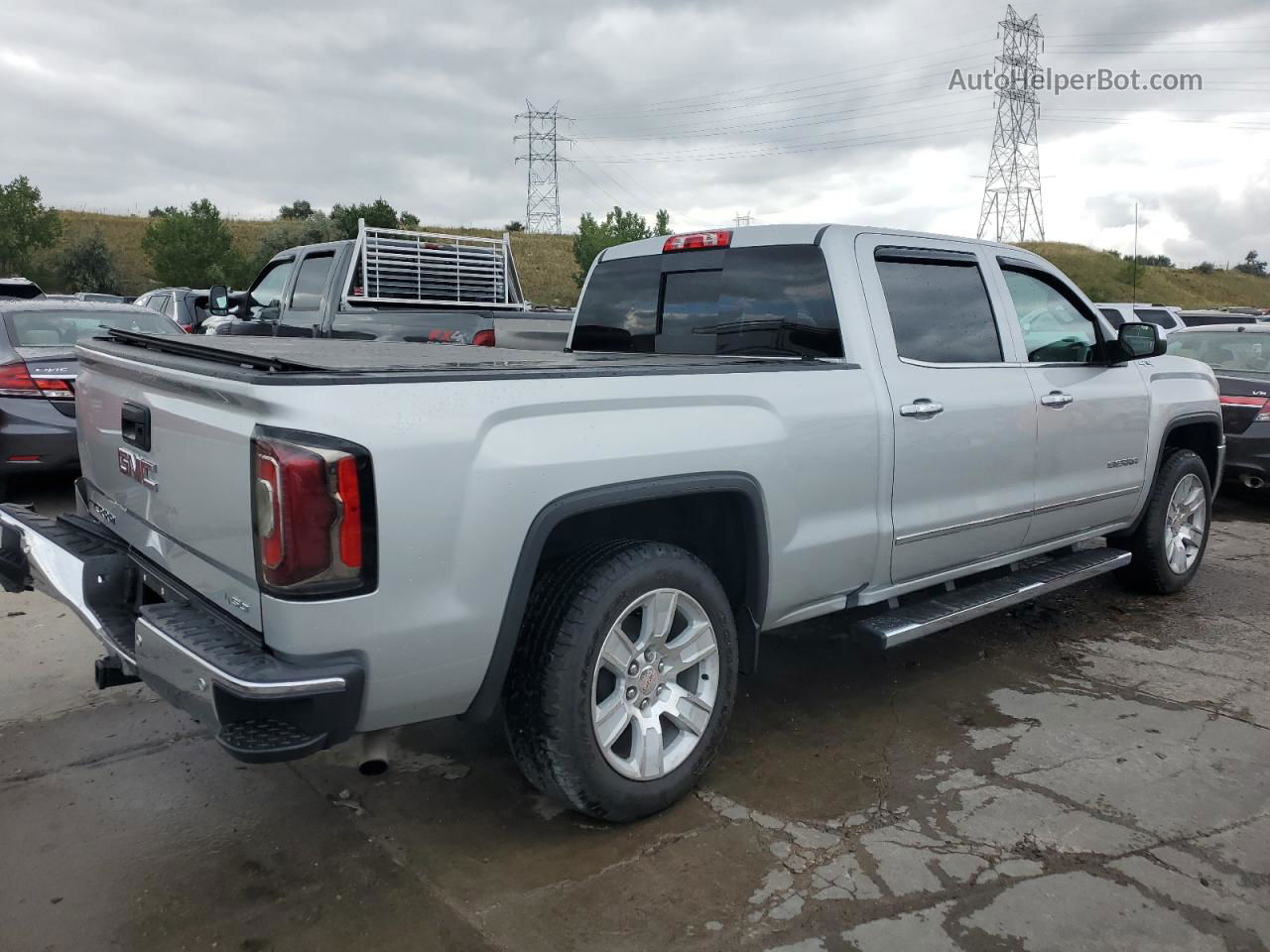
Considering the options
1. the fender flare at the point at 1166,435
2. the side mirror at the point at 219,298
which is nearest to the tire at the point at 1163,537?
the fender flare at the point at 1166,435

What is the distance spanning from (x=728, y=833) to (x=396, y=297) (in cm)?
734

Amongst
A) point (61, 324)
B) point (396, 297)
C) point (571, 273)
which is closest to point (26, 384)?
point (61, 324)

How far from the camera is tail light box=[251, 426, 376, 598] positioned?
234 cm

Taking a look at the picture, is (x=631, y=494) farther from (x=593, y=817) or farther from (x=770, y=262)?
(x=770, y=262)

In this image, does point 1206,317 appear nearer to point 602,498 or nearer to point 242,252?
point 602,498

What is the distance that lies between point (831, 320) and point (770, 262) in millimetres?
411

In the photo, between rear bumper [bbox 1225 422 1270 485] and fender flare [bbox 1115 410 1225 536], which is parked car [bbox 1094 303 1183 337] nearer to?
rear bumper [bbox 1225 422 1270 485]

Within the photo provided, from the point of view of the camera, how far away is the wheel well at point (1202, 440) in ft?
18.8

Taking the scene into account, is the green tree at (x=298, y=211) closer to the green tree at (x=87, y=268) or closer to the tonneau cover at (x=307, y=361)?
the green tree at (x=87, y=268)

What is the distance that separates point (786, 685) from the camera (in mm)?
4387

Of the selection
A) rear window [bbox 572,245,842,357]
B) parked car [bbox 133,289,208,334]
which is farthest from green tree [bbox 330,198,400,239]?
rear window [bbox 572,245,842,357]

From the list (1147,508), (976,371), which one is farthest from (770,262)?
(1147,508)

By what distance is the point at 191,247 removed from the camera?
54.3 meters

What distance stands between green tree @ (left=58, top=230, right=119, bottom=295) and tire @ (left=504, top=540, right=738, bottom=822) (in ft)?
205
